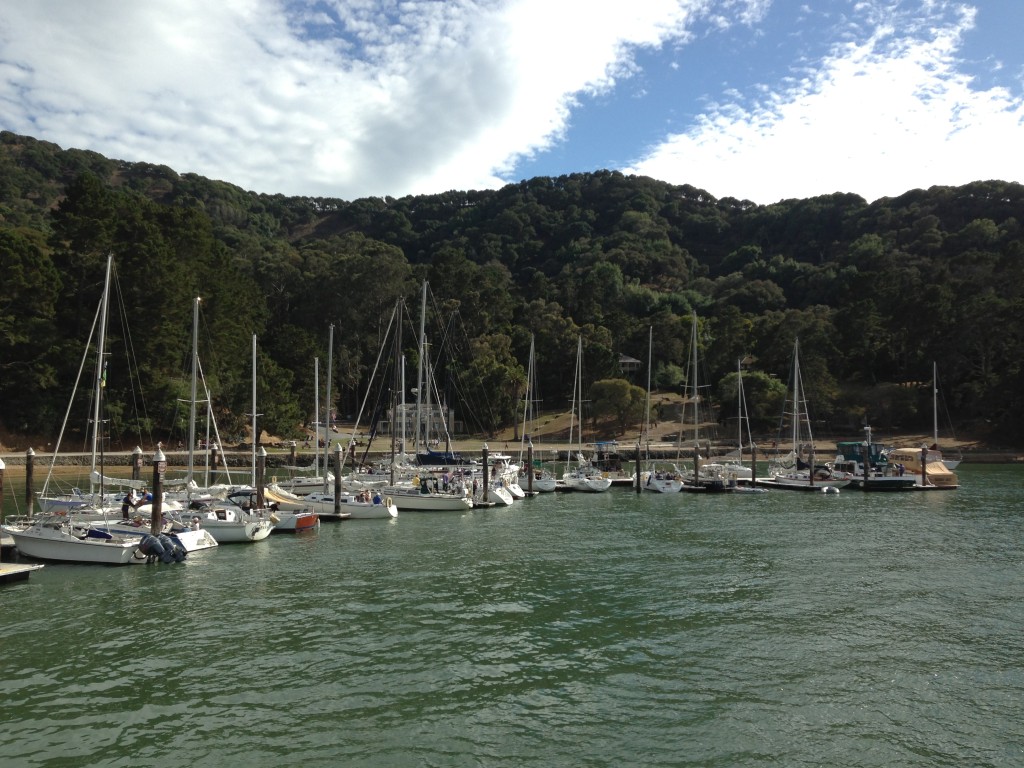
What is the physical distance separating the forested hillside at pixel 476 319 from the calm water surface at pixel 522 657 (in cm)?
3564

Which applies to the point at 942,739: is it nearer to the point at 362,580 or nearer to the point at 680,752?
the point at 680,752

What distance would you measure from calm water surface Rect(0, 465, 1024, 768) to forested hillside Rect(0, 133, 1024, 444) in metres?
35.6

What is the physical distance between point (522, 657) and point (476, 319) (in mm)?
95421

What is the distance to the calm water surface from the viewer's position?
12281 millimetres

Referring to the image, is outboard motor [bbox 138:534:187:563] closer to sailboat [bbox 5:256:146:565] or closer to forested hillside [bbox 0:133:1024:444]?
sailboat [bbox 5:256:146:565]

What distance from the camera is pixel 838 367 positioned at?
95.9 m

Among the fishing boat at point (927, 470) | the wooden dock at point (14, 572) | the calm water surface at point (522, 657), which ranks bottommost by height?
the calm water surface at point (522, 657)

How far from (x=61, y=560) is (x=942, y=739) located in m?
26.0

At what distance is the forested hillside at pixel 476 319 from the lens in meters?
64.1

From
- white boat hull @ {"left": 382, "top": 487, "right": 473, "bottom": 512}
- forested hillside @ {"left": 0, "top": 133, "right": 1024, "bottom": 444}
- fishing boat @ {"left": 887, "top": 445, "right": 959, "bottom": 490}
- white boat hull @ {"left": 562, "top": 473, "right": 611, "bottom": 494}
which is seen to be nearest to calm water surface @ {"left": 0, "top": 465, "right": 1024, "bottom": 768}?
white boat hull @ {"left": 382, "top": 487, "right": 473, "bottom": 512}

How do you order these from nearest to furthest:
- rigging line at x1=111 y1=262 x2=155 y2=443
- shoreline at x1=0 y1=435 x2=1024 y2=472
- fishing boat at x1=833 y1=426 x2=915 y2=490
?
fishing boat at x1=833 y1=426 x2=915 y2=490
shoreline at x1=0 y1=435 x2=1024 y2=472
rigging line at x1=111 y1=262 x2=155 y2=443

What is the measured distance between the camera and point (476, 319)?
11031cm

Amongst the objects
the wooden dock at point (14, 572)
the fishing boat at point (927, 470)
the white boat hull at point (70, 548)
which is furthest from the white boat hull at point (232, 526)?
the fishing boat at point (927, 470)

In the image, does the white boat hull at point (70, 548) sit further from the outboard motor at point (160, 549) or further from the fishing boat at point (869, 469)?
the fishing boat at point (869, 469)
